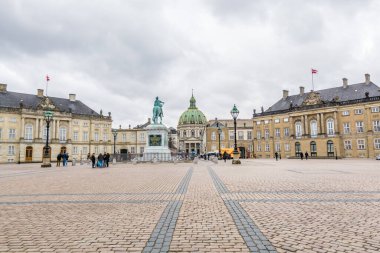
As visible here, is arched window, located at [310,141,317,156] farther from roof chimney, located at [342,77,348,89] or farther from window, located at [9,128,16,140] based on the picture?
window, located at [9,128,16,140]

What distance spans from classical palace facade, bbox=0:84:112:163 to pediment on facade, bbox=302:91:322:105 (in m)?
48.5

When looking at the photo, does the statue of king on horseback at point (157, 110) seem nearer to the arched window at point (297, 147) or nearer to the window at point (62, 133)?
the window at point (62, 133)

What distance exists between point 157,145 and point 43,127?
3408 cm

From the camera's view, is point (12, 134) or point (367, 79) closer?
point (12, 134)

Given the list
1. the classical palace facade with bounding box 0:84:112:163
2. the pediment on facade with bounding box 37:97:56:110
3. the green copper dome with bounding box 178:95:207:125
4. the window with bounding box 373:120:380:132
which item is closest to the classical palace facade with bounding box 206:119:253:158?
the classical palace facade with bounding box 0:84:112:163

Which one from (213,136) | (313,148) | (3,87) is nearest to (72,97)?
(3,87)

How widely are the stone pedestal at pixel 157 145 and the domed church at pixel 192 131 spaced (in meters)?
82.4

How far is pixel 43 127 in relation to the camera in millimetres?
56812

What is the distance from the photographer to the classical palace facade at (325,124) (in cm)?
5106

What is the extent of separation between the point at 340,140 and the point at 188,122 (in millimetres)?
84190

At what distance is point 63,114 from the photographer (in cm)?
5931

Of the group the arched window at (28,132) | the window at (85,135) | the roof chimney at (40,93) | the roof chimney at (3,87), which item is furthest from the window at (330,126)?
the roof chimney at (3,87)

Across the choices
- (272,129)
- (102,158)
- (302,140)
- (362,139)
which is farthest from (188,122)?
(102,158)

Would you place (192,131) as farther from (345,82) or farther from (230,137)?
(345,82)
